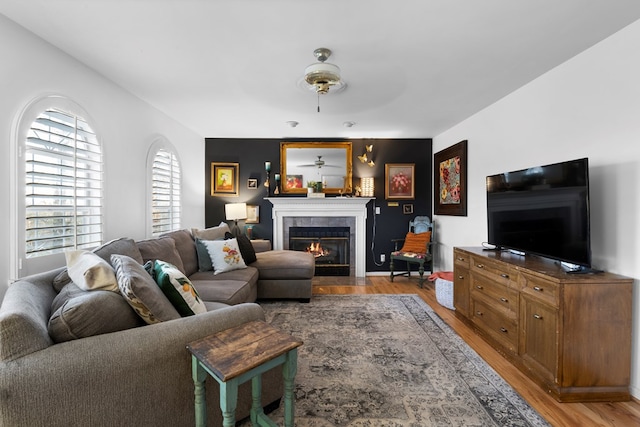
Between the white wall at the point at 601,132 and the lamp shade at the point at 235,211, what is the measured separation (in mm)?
3801


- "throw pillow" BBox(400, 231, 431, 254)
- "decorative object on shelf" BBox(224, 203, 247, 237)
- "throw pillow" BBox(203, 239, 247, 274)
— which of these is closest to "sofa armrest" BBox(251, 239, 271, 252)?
"decorative object on shelf" BBox(224, 203, 247, 237)

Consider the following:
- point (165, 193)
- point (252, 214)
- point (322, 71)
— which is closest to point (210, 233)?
point (165, 193)

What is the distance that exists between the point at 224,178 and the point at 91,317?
404 centimetres

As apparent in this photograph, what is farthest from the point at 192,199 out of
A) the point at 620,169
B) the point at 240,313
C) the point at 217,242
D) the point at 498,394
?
the point at 620,169

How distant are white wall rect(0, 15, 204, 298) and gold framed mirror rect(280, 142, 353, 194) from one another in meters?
1.62

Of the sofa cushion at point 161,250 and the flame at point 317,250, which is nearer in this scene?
the sofa cushion at point 161,250

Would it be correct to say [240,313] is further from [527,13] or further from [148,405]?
[527,13]

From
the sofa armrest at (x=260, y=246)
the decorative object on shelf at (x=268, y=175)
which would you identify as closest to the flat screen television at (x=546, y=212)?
the sofa armrest at (x=260, y=246)

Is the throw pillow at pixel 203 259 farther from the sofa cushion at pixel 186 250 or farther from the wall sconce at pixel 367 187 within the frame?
the wall sconce at pixel 367 187

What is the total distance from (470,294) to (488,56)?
218cm

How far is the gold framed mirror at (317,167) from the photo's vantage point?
16.4ft

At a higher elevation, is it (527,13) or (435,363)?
(527,13)

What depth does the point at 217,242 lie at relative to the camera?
11.3 feet

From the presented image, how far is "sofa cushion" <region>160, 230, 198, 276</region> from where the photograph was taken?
124 inches
